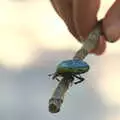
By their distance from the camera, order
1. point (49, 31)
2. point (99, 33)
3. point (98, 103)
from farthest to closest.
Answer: point (49, 31)
point (98, 103)
point (99, 33)

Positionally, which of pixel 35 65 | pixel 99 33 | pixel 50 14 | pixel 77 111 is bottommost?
pixel 99 33

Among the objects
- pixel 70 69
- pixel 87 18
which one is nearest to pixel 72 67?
pixel 70 69

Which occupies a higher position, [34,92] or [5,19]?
[5,19]

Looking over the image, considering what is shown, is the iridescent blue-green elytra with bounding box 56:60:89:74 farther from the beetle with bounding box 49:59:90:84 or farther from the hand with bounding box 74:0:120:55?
the hand with bounding box 74:0:120:55

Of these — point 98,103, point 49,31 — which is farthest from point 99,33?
point 49,31

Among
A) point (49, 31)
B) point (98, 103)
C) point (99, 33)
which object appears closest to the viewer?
point (99, 33)

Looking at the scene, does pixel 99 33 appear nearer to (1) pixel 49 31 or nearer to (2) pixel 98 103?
(2) pixel 98 103

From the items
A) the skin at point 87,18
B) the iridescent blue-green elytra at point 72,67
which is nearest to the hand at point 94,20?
the skin at point 87,18
